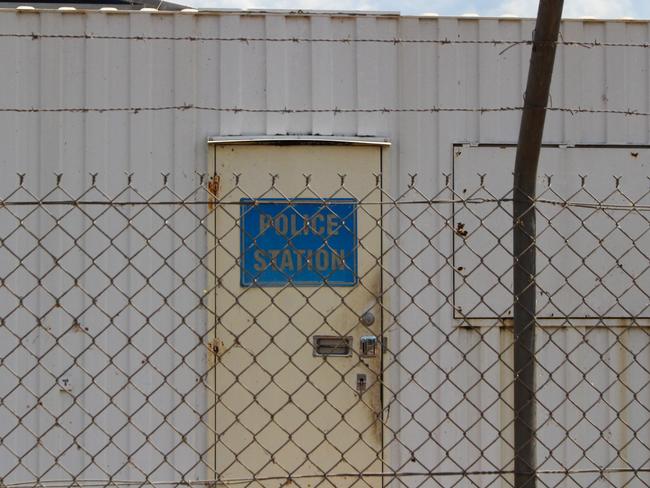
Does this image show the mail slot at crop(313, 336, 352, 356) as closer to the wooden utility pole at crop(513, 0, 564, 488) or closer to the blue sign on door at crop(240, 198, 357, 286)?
the blue sign on door at crop(240, 198, 357, 286)

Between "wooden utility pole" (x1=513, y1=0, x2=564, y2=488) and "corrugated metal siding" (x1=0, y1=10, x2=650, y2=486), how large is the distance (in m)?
2.15

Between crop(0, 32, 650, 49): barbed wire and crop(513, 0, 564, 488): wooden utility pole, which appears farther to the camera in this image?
crop(0, 32, 650, 49): barbed wire

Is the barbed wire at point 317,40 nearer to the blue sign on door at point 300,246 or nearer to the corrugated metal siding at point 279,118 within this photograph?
the corrugated metal siding at point 279,118

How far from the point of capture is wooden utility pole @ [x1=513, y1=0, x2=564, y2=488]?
234 centimetres

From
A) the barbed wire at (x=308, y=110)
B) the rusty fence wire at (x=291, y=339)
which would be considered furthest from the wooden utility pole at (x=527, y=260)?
the barbed wire at (x=308, y=110)

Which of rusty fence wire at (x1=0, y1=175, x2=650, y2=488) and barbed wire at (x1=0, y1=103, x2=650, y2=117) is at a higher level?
barbed wire at (x1=0, y1=103, x2=650, y2=117)

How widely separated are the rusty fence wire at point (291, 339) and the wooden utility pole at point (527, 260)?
206 cm

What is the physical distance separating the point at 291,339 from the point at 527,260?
2.36 metres

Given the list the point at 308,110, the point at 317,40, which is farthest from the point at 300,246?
the point at 317,40

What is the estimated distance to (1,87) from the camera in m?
4.56

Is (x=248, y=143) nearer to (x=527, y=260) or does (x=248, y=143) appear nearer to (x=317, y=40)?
(x=317, y=40)

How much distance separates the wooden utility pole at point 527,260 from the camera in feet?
7.66

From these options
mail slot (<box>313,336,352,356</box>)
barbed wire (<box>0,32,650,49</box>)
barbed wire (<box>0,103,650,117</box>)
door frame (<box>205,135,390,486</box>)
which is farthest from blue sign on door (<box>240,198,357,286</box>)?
barbed wire (<box>0,32,650,49</box>)

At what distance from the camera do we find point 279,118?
182 inches
